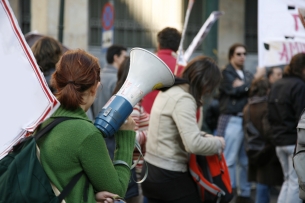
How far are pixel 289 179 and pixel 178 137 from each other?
200 cm

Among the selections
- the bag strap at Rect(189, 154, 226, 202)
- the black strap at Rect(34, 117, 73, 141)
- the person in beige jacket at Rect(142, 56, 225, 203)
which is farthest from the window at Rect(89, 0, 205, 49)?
the black strap at Rect(34, 117, 73, 141)

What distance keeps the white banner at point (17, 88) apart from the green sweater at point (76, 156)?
1.02ft

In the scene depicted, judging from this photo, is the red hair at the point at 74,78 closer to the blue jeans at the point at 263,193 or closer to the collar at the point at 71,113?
the collar at the point at 71,113

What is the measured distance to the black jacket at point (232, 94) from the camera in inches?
311

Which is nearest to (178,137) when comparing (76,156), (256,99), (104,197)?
(104,197)

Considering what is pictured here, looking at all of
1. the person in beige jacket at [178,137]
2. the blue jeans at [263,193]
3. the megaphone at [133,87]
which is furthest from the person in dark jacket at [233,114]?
the megaphone at [133,87]

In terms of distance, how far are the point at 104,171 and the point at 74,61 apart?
550 millimetres

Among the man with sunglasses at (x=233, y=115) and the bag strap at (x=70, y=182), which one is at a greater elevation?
the bag strap at (x=70, y=182)

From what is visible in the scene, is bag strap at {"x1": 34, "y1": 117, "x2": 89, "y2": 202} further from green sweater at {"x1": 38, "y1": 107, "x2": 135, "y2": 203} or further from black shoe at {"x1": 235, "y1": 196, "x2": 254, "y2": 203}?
black shoe at {"x1": 235, "y1": 196, "x2": 254, "y2": 203}

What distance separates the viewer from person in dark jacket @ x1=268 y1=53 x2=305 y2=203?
19.7ft

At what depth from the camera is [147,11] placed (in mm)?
15969

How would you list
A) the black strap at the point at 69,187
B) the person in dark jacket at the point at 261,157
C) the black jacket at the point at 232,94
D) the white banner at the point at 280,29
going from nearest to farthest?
the black strap at the point at 69,187 → the white banner at the point at 280,29 → the person in dark jacket at the point at 261,157 → the black jacket at the point at 232,94

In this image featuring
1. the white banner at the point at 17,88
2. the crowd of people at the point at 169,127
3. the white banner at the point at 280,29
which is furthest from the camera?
the white banner at the point at 280,29

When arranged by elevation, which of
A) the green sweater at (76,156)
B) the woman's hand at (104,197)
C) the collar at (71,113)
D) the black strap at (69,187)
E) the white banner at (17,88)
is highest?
the white banner at (17,88)
